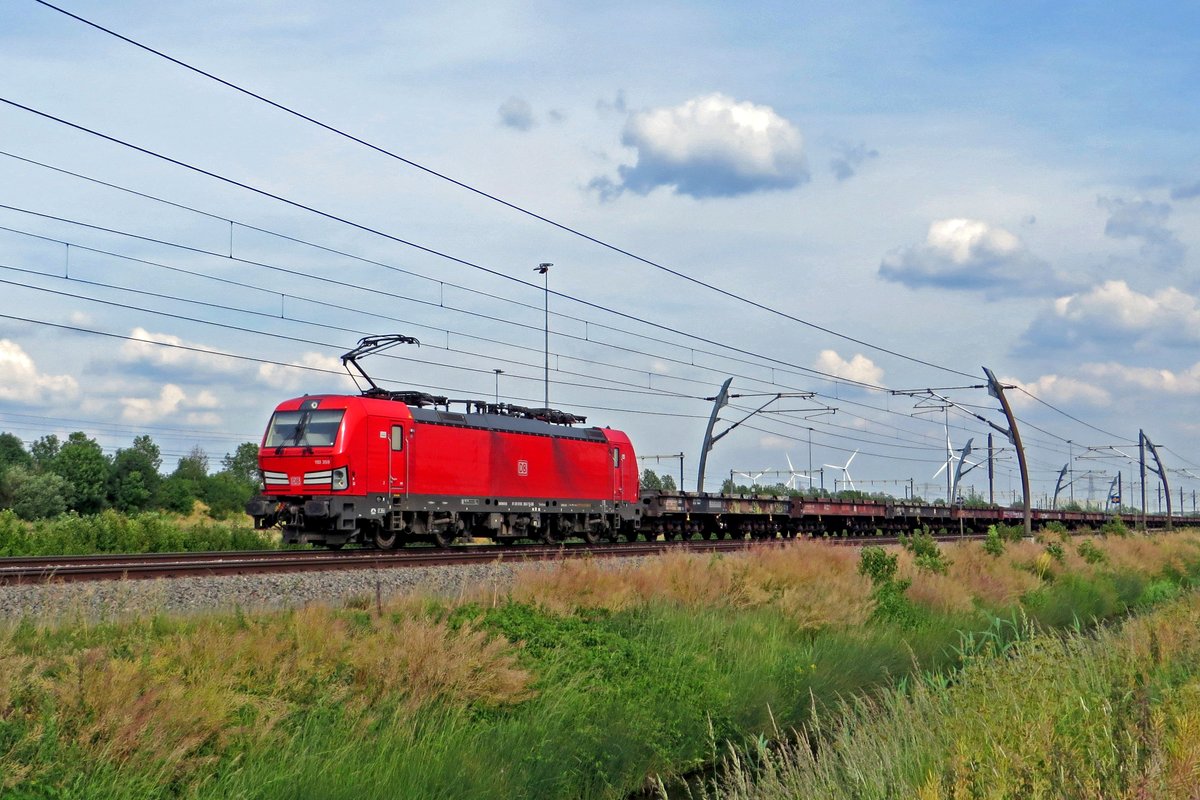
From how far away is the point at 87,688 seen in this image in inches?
304

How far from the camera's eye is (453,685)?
10320mm

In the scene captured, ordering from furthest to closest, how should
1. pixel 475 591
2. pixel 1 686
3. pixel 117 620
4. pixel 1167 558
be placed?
pixel 1167 558
pixel 475 591
pixel 117 620
pixel 1 686

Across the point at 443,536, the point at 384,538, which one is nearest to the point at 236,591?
the point at 384,538

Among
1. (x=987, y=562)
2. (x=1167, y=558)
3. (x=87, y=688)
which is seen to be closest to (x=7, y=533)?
(x=87, y=688)

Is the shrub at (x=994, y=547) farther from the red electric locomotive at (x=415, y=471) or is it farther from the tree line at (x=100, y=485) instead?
the tree line at (x=100, y=485)

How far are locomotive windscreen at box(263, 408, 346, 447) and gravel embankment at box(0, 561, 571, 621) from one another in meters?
7.83

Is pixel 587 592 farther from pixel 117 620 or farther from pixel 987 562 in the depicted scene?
pixel 987 562

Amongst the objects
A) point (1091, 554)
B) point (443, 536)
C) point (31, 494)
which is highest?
point (31, 494)

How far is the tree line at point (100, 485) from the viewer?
226ft

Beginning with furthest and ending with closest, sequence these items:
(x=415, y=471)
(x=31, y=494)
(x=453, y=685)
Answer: (x=31, y=494), (x=415, y=471), (x=453, y=685)

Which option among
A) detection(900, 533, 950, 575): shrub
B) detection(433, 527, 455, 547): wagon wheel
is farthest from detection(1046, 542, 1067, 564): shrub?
detection(433, 527, 455, 547): wagon wheel

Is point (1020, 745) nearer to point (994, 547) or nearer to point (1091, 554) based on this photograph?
point (994, 547)

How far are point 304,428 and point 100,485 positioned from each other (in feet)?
209

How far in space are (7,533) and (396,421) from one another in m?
9.89
